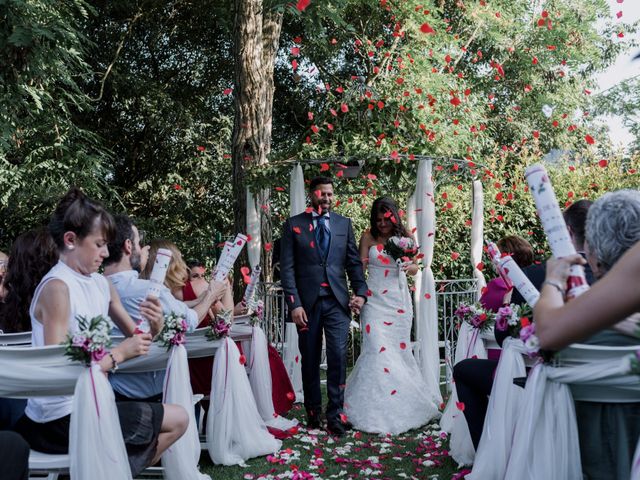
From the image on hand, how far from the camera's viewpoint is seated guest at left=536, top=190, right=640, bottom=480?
2301mm

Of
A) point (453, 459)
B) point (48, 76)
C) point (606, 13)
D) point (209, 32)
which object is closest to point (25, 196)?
point (48, 76)

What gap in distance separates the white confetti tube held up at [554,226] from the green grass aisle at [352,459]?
3.09 metres

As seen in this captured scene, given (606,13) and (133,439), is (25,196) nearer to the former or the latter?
(133,439)

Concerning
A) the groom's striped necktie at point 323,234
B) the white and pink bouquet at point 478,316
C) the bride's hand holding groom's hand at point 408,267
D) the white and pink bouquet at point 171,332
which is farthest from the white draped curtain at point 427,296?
the white and pink bouquet at point 171,332

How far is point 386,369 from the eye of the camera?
6.64 metres

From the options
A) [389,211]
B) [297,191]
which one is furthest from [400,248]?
[297,191]

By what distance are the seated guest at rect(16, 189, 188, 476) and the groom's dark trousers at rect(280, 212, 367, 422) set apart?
9.77 ft

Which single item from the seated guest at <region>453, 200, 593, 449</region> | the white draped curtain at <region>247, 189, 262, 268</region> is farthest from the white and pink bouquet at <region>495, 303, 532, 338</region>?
the white draped curtain at <region>247, 189, 262, 268</region>

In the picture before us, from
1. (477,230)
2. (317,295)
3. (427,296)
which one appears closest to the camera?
(317,295)

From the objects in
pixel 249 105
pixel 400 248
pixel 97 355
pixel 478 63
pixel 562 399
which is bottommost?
pixel 562 399

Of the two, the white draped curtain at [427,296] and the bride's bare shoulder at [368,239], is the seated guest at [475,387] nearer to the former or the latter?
the bride's bare shoulder at [368,239]

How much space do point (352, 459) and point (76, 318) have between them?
2.83 metres

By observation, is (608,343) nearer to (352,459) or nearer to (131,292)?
(131,292)

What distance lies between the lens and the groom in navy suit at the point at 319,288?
21.1 ft
